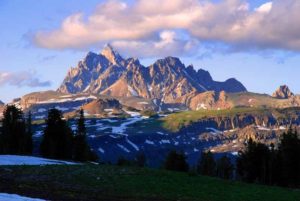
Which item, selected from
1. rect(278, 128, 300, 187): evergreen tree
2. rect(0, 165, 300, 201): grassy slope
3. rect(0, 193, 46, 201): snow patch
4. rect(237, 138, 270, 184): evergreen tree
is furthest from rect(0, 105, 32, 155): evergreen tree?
rect(0, 193, 46, 201): snow patch

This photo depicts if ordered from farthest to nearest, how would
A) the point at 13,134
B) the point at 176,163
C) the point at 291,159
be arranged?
1. the point at 176,163
2. the point at 13,134
3. the point at 291,159

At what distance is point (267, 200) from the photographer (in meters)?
46.3

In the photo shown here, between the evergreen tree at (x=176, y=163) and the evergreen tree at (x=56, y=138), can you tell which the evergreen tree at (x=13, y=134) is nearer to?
the evergreen tree at (x=56, y=138)

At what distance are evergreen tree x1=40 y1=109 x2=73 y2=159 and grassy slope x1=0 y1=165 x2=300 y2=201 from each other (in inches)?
2318

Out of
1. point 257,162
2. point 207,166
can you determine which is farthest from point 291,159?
point 207,166

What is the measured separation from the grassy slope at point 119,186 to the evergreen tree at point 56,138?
58888 millimetres

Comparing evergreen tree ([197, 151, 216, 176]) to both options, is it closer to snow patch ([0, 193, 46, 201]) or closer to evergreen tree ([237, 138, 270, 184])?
evergreen tree ([237, 138, 270, 184])

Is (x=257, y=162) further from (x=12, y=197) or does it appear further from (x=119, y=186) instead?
(x=12, y=197)

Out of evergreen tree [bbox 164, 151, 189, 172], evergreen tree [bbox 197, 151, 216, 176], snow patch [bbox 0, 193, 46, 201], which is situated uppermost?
snow patch [bbox 0, 193, 46, 201]

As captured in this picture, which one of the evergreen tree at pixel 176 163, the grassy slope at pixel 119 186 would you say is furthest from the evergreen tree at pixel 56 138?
the grassy slope at pixel 119 186

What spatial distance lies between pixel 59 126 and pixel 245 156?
4182 centimetres

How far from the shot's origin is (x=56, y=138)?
118562mm

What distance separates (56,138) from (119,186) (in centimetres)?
7336

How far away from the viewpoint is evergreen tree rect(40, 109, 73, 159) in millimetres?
116919
